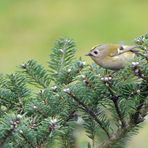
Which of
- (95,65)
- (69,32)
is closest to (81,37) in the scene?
(69,32)

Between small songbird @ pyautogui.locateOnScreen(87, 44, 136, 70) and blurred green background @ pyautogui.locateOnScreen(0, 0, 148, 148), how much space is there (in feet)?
16.0

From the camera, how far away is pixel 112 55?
1.70 m

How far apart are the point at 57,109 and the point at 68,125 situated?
1.6 inches

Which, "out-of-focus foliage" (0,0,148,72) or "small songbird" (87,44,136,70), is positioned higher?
"out-of-focus foliage" (0,0,148,72)

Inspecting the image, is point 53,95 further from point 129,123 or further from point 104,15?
point 104,15

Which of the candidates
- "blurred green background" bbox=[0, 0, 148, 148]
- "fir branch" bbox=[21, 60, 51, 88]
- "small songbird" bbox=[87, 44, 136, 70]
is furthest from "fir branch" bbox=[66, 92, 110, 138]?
"blurred green background" bbox=[0, 0, 148, 148]

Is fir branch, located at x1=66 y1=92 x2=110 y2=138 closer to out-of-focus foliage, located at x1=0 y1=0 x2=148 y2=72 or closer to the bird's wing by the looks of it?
the bird's wing

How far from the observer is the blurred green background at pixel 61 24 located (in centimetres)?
723

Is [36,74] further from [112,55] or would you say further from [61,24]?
[61,24]

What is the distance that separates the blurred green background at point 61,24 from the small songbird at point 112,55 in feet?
16.0

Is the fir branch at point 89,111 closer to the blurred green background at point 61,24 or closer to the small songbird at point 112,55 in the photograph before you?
the small songbird at point 112,55

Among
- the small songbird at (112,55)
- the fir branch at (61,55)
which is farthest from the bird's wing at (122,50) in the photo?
the fir branch at (61,55)

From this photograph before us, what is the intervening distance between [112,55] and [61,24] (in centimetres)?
620

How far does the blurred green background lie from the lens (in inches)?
285
